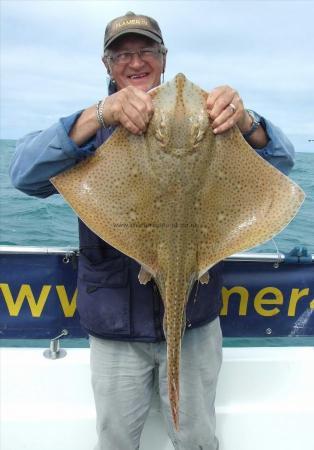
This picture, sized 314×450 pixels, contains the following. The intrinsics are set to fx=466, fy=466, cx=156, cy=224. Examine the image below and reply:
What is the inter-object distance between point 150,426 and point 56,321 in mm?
1103

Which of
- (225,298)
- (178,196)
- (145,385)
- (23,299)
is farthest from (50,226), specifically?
(178,196)

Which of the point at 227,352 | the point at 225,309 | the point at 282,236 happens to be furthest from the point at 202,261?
the point at 282,236

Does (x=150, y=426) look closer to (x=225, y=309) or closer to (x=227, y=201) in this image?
(x=225, y=309)

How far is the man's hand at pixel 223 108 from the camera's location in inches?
87.7

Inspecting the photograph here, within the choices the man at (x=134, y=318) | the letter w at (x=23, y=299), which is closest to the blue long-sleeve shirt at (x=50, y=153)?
the man at (x=134, y=318)

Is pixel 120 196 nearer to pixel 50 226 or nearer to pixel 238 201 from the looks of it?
pixel 238 201

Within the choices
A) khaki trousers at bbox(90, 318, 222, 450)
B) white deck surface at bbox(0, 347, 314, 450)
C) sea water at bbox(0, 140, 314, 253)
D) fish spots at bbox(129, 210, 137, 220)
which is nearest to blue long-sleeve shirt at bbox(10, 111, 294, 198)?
fish spots at bbox(129, 210, 137, 220)

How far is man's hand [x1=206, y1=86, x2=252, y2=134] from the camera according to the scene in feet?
7.31

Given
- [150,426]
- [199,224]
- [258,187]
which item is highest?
[258,187]

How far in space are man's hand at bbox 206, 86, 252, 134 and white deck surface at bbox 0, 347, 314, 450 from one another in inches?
90.9

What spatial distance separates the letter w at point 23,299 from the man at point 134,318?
2.93 ft

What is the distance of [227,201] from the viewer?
2338 millimetres

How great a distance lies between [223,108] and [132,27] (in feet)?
3.13

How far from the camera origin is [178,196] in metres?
2.27
